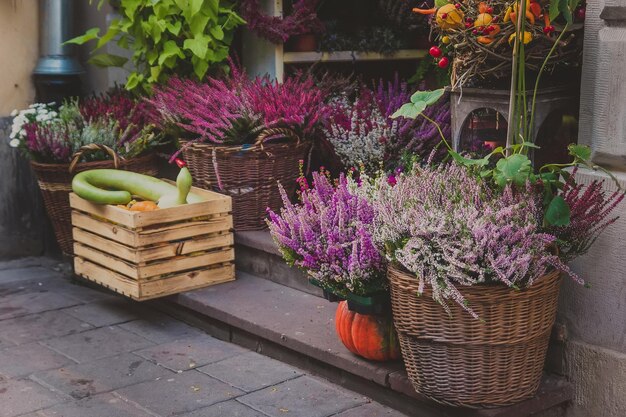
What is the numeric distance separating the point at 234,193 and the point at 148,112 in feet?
2.77

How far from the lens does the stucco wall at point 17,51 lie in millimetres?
6520

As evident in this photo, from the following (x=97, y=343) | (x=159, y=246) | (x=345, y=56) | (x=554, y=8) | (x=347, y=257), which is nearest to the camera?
(x=554, y=8)

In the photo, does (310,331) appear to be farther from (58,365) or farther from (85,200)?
(85,200)

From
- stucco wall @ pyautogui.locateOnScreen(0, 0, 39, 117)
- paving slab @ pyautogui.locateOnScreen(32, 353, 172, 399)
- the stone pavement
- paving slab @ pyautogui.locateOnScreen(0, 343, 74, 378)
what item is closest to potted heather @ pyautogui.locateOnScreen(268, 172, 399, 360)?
the stone pavement

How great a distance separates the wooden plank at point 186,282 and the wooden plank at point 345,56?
1.37 meters

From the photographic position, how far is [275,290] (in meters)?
5.25

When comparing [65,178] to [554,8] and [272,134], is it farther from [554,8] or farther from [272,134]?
[554,8]

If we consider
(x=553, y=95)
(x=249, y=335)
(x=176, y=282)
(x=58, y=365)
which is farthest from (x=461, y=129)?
(x=58, y=365)

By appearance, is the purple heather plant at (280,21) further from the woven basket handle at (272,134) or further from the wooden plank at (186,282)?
the wooden plank at (186,282)

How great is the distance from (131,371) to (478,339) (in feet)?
5.86

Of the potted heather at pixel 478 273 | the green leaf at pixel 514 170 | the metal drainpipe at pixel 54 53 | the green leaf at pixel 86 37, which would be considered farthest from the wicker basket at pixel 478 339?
the metal drainpipe at pixel 54 53

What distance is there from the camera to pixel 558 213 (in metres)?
3.54

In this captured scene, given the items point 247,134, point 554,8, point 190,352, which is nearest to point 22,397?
point 190,352

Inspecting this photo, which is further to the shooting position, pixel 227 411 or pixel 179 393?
pixel 179 393
